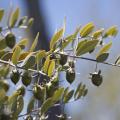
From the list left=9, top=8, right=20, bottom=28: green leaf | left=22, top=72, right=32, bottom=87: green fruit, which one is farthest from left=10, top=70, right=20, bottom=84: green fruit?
left=9, top=8, right=20, bottom=28: green leaf

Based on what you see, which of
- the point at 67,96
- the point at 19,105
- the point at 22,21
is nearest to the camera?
the point at 19,105

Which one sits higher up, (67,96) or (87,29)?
(87,29)

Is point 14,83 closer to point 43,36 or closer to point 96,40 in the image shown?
point 96,40

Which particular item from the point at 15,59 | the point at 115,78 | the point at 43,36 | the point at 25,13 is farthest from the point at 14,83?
the point at 115,78

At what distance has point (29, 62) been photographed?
773 millimetres

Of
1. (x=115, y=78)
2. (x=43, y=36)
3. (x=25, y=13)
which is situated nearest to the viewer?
(x=43, y=36)

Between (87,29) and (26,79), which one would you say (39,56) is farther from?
(87,29)

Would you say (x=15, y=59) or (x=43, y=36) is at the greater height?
(x=43, y=36)

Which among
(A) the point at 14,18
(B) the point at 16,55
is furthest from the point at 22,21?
(B) the point at 16,55

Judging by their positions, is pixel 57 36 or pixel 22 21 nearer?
pixel 57 36

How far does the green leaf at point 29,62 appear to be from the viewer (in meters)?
0.77

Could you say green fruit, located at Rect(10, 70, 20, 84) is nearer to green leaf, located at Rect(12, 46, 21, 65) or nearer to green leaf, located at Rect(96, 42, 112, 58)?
green leaf, located at Rect(12, 46, 21, 65)

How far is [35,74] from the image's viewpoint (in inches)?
31.3

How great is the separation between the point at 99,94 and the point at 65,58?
4.95 m
